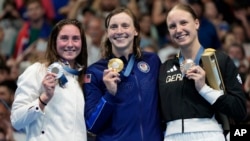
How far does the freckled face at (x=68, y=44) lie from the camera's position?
189 inches

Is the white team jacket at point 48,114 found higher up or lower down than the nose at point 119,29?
lower down

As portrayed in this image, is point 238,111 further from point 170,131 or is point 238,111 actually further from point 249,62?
point 249,62

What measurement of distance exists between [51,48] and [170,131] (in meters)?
1.17

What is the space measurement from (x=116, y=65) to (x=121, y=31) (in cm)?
31

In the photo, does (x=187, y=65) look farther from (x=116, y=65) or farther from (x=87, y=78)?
(x=87, y=78)

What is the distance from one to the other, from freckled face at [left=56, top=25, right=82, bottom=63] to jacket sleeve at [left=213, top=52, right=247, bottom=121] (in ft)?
3.74

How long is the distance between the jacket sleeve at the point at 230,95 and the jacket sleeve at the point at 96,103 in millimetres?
815

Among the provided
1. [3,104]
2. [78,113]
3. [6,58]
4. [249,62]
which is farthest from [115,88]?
[6,58]

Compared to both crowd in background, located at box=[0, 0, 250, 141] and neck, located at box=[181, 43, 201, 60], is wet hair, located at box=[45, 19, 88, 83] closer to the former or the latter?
neck, located at box=[181, 43, 201, 60]

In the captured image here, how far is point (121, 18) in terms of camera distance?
191 inches

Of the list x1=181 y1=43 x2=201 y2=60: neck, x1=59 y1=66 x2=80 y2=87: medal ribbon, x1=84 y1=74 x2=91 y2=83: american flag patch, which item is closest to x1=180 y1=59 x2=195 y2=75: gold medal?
x1=181 y1=43 x2=201 y2=60: neck

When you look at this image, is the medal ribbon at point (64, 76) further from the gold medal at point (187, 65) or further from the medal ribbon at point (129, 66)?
the gold medal at point (187, 65)

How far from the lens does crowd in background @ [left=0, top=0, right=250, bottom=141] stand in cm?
853

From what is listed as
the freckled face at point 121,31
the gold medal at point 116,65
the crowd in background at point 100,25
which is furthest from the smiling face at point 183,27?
the crowd in background at point 100,25
